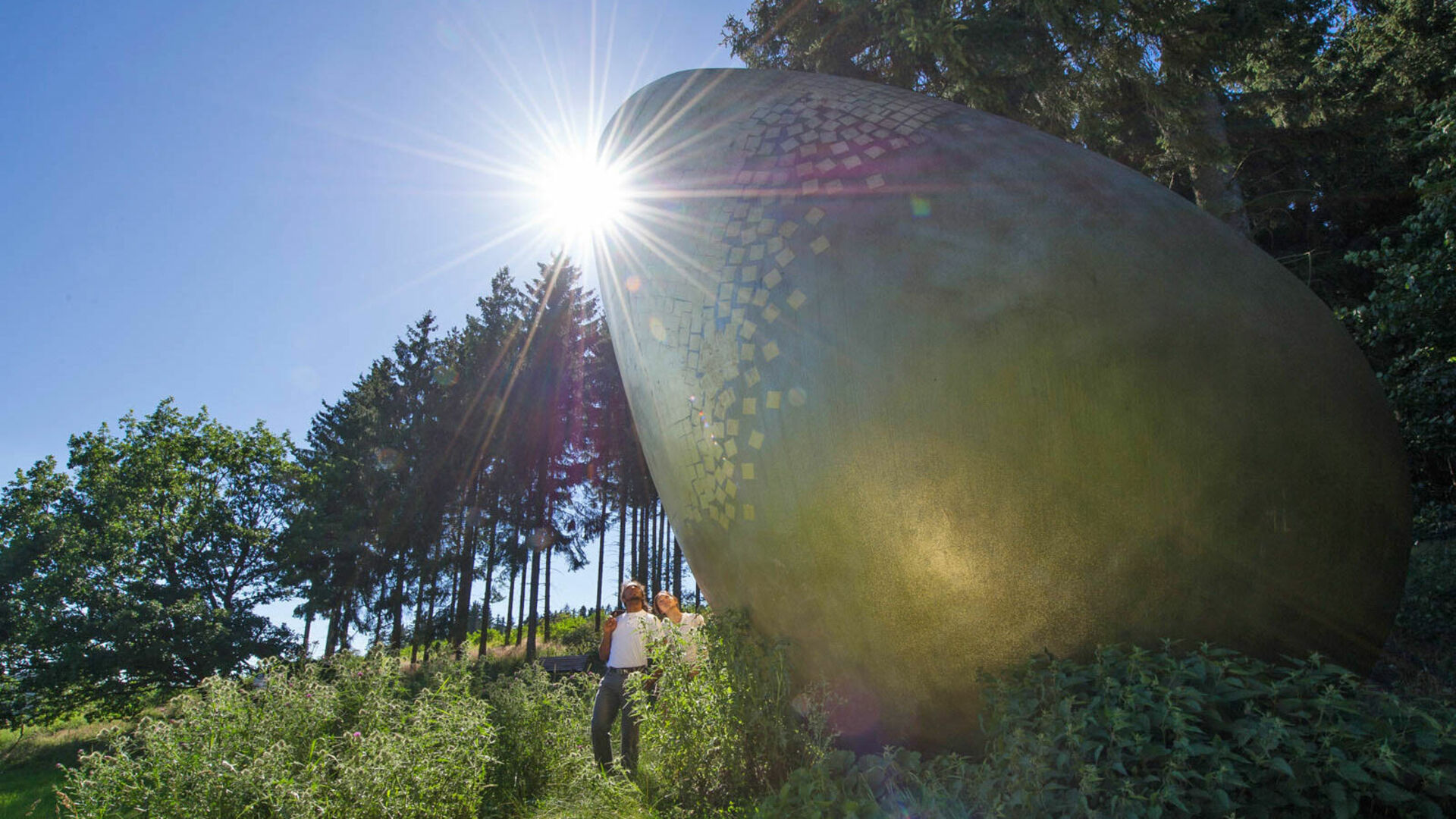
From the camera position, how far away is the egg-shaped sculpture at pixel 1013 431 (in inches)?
130

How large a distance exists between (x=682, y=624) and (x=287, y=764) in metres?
2.71

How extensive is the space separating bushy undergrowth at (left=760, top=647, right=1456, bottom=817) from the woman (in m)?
1.65

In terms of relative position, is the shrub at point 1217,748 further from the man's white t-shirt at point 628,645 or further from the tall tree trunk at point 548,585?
the tall tree trunk at point 548,585

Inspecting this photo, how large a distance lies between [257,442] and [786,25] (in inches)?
1318

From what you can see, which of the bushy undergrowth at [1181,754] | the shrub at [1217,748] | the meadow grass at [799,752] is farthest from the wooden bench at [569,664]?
the shrub at [1217,748]

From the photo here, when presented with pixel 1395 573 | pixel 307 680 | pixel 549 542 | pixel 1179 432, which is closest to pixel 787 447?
pixel 1179 432

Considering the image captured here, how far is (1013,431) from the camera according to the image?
3340 mm

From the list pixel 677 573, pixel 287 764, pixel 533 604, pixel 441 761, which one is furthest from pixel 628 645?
pixel 677 573

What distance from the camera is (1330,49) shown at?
56.5 ft

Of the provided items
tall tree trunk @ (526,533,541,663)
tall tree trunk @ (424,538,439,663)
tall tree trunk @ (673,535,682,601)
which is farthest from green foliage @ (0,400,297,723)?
tall tree trunk @ (673,535,682,601)

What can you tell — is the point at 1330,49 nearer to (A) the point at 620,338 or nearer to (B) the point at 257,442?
(A) the point at 620,338

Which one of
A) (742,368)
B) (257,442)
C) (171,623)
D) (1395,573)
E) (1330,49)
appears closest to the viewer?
(1395,573)

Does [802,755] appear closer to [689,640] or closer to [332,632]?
[689,640]

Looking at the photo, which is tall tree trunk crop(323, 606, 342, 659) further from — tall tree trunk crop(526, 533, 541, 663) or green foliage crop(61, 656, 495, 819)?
green foliage crop(61, 656, 495, 819)
